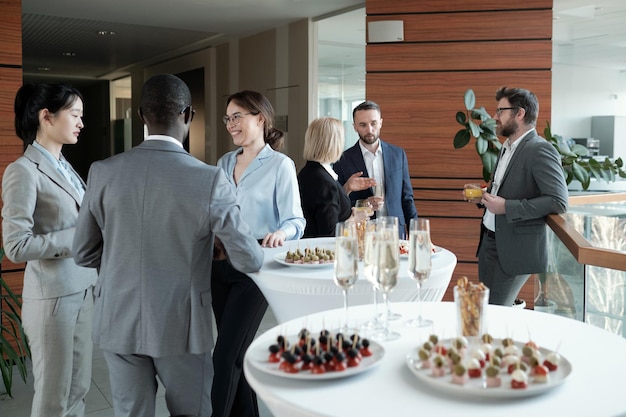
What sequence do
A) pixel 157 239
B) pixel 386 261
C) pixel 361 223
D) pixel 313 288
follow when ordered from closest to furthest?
pixel 386 261 < pixel 157 239 < pixel 313 288 < pixel 361 223

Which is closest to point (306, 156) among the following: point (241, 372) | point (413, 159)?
point (241, 372)

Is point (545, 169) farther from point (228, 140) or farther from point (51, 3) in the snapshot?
point (228, 140)

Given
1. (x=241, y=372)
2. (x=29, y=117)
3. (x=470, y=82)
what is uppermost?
(x=470, y=82)

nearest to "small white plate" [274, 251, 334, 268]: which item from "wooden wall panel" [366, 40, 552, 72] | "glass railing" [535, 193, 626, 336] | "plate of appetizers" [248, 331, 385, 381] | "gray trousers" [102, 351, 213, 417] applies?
"gray trousers" [102, 351, 213, 417]

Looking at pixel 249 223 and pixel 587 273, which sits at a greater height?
pixel 249 223

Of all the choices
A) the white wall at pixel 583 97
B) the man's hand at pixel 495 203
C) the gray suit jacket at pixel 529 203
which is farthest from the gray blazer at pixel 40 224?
the white wall at pixel 583 97

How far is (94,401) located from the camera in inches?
163

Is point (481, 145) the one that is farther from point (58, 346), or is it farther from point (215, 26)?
point (215, 26)

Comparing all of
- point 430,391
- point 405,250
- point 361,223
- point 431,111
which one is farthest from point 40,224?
point 431,111

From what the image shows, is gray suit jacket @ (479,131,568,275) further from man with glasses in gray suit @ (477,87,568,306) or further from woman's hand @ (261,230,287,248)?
woman's hand @ (261,230,287,248)

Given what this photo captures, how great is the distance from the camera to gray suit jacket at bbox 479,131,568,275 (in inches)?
162

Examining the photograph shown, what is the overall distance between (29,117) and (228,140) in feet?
24.5

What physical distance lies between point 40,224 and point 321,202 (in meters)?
1.58

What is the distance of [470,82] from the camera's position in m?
6.68
